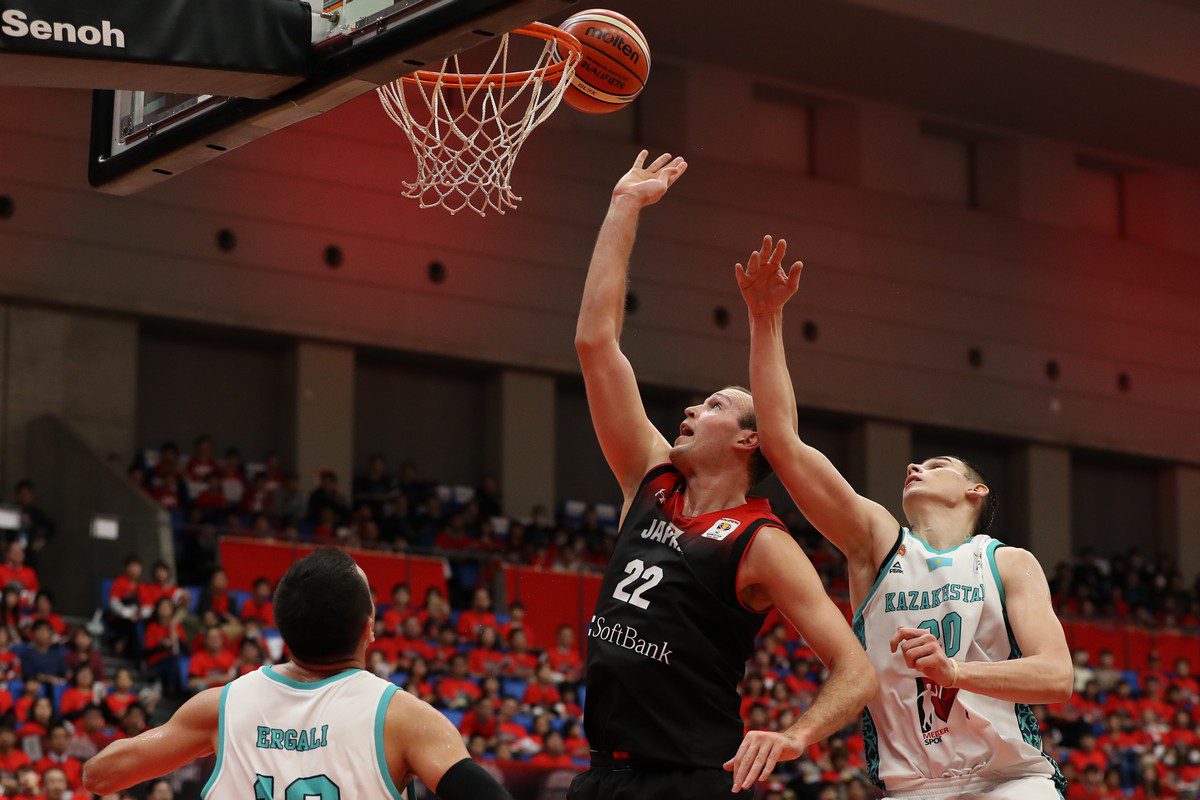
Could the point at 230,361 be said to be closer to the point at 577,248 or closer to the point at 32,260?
the point at 32,260

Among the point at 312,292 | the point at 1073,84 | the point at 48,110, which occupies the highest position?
the point at 1073,84

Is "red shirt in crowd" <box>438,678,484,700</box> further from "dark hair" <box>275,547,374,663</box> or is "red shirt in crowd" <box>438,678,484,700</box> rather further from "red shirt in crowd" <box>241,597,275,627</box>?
"dark hair" <box>275,547,374,663</box>

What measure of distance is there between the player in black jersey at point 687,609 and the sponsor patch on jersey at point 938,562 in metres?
0.76

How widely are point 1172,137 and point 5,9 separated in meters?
23.3

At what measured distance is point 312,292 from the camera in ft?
70.6

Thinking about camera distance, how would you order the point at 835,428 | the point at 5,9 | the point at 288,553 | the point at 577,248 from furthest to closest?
the point at 835,428 < the point at 577,248 < the point at 288,553 < the point at 5,9

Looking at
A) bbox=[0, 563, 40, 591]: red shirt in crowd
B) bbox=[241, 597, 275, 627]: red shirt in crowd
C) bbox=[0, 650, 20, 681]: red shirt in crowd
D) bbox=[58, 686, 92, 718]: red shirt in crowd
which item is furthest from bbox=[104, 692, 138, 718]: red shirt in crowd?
bbox=[0, 563, 40, 591]: red shirt in crowd

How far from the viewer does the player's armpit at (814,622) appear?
4.25 metres

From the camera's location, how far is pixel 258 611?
14.9m

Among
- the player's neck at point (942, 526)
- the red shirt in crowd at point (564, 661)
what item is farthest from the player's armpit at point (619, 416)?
the red shirt in crowd at point (564, 661)

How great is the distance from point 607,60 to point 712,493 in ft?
10.7

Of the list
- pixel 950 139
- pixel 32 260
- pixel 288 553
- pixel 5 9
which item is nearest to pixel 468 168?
pixel 5 9

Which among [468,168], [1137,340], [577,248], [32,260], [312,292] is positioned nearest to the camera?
[468,168]

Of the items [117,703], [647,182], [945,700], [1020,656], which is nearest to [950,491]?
[1020,656]
